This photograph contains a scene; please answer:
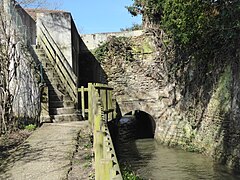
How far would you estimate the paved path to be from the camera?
4.07 metres

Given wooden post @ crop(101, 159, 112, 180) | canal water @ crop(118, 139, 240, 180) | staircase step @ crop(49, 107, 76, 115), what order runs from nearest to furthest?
1. wooden post @ crop(101, 159, 112, 180)
2. staircase step @ crop(49, 107, 76, 115)
3. canal water @ crop(118, 139, 240, 180)

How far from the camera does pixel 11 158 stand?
4.89 meters

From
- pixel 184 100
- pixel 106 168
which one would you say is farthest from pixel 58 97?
pixel 106 168

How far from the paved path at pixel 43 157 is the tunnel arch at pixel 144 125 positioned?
10.9 m

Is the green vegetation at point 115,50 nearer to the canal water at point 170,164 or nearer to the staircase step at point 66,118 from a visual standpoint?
the canal water at point 170,164

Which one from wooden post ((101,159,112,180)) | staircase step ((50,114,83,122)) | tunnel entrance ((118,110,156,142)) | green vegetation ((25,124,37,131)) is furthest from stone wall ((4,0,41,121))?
tunnel entrance ((118,110,156,142))

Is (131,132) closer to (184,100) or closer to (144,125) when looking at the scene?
(144,125)

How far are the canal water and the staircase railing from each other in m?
3.20

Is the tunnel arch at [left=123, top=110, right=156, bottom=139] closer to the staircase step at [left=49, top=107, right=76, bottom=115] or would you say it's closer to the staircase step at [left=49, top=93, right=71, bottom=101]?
the staircase step at [left=49, top=93, right=71, bottom=101]

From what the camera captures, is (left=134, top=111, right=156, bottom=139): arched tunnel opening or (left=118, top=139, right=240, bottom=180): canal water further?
(left=134, top=111, right=156, bottom=139): arched tunnel opening

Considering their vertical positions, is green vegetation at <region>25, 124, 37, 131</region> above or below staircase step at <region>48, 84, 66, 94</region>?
A: below

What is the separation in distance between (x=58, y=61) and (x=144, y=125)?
453 inches

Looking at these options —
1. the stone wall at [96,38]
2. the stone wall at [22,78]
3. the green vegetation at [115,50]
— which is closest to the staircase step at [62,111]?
the stone wall at [22,78]

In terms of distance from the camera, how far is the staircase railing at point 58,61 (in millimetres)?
9805
